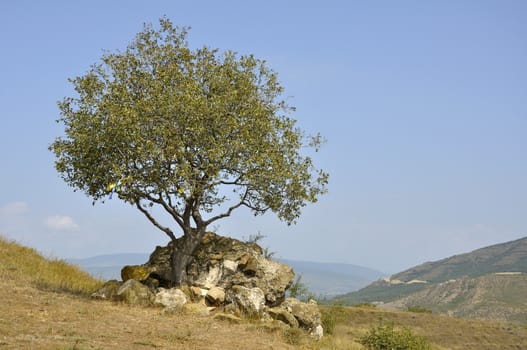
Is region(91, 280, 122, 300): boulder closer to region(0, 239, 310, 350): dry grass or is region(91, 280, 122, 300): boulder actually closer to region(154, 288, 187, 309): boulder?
region(0, 239, 310, 350): dry grass

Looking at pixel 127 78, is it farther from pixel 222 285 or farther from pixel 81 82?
pixel 222 285

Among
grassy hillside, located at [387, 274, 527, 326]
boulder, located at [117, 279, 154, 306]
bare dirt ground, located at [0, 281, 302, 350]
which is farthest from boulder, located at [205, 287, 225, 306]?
grassy hillside, located at [387, 274, 527, 326]

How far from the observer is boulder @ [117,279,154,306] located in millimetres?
29169

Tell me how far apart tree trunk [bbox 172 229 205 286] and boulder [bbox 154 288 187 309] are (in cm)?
270

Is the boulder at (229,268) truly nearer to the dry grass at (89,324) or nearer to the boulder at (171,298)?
the boulder at (171,298)

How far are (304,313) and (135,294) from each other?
9.35 metres

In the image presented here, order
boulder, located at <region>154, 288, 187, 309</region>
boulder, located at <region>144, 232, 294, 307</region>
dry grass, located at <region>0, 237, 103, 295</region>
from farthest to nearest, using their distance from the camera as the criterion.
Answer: dry grass, located at <region>0, 237, 103, 295</region> < boulder, located at <region>144, 232, 294, 307</region> < boulder, located at <region>154, 288, 187, 309</region>

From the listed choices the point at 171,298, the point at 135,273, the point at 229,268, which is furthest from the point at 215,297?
the point at 135,273

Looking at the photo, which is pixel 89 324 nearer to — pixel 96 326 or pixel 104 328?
pixel 96 326

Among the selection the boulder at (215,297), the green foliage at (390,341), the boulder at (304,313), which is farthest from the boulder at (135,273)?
the green foliage at (390,341)

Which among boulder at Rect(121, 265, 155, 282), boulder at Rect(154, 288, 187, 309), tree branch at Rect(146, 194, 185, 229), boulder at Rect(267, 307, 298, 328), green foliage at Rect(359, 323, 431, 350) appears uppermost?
tree branch at Rect(146, 194, 185, 229)

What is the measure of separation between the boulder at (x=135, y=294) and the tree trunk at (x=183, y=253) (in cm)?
265

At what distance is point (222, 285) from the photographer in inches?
1268

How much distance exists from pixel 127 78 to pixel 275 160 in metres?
10.9
